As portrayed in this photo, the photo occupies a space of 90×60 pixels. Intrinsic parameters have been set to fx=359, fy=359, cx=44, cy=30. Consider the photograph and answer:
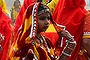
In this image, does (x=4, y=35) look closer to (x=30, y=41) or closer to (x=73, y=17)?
(x=73, y=17)

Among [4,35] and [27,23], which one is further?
[4,35]

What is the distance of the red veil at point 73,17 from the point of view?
13.0ft

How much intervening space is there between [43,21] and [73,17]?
504mm

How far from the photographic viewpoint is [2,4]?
6422 millimetres

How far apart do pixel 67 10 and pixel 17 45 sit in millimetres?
864

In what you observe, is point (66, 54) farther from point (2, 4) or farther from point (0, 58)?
point (2, 4)

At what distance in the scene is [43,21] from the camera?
3.67 m

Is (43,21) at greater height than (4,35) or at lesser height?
greater

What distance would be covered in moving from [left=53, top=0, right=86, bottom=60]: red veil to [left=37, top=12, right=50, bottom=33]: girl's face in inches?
15.7

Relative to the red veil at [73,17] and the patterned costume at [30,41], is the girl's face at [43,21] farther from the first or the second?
the red veil at [73,17]

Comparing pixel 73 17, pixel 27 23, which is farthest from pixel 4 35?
pixel 27 23

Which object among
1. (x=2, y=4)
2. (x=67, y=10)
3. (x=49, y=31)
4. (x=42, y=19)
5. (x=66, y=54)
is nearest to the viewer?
(x=66, y=54)

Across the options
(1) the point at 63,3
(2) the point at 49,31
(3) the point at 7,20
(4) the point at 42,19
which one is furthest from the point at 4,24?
(4) the point at 42,19

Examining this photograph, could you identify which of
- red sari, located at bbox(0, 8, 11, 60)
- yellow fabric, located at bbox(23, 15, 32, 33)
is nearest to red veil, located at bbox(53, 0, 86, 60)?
yellow fabric, located at bbox(23, 15, 32, 33)
